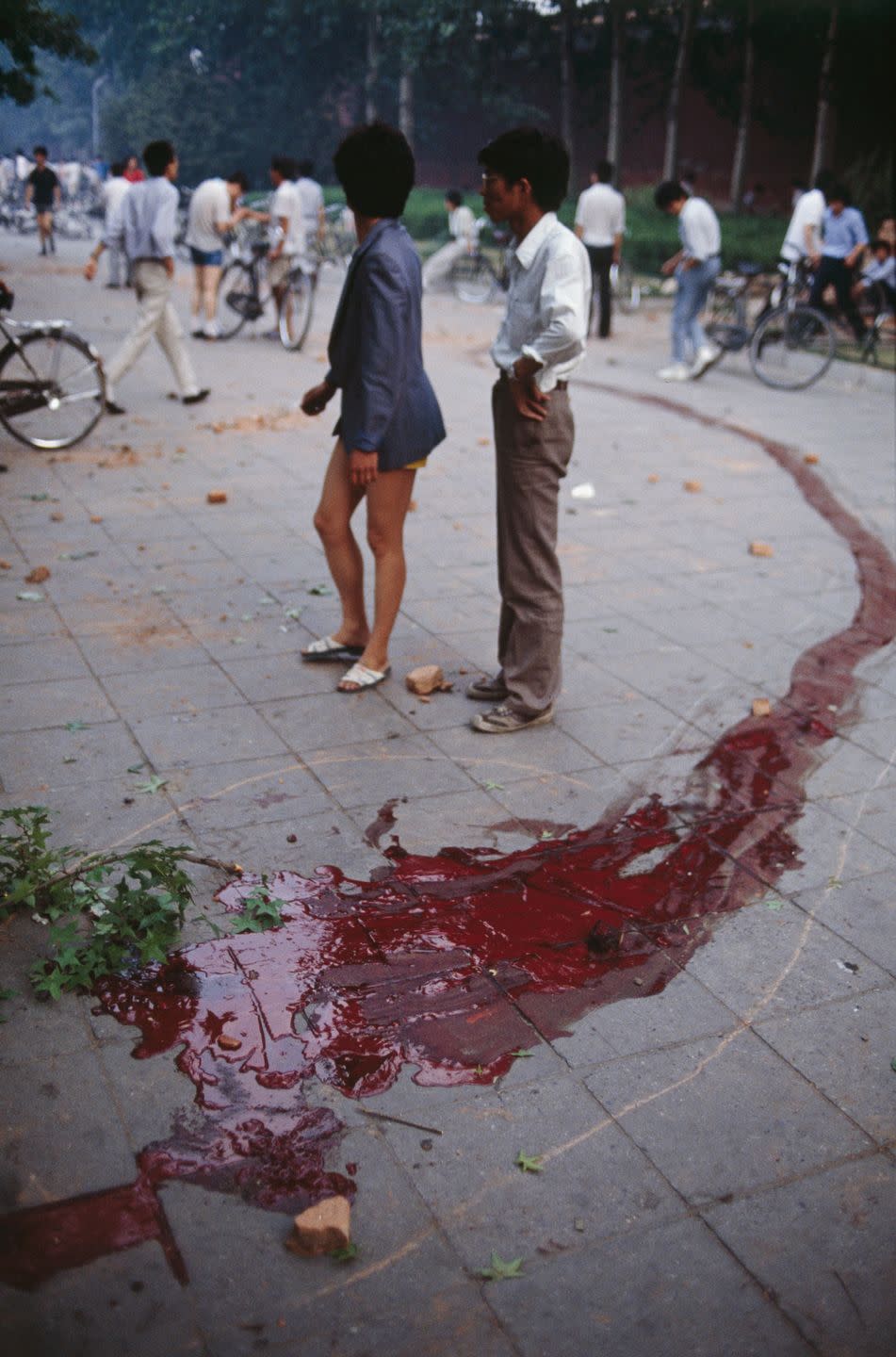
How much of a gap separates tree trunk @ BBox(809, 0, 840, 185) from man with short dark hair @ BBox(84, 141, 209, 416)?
18.5 meters

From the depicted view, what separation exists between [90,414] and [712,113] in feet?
84.7

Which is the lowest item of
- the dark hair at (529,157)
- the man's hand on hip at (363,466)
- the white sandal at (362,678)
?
the white sandal at (362,678)

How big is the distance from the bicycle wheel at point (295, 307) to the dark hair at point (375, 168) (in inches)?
359

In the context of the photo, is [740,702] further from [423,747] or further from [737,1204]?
[737,1204]

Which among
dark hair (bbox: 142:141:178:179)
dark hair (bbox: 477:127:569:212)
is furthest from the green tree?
dark hair (bbox: 477:127:569:212)

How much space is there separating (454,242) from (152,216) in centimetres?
1205

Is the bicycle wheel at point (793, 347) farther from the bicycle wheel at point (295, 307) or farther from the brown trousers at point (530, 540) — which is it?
the brown trousers at point (530, 540)

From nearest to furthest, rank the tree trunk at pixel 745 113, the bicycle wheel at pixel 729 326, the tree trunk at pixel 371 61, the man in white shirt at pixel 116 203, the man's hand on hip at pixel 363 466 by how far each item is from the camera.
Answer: the man's hand on hip at pixel 363 466 < the bicycle wheel at pixel 729 326 < the man in white shirt at pixel 116 203 < the tree trunk at pixel 745 113 < the tree trunk at pixel 371 61

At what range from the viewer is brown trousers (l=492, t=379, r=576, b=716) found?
4.44m

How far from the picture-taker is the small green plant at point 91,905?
3111mm

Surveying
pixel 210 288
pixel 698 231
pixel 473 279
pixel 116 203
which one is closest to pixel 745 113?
pixel 473 279

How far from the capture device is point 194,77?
42688mm

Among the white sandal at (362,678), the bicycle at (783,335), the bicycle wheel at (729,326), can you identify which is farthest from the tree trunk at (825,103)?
the white sandal at (362,678)

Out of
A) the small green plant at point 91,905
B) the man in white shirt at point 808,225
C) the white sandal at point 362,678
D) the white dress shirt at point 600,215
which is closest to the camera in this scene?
the small green plant at point 91,905
